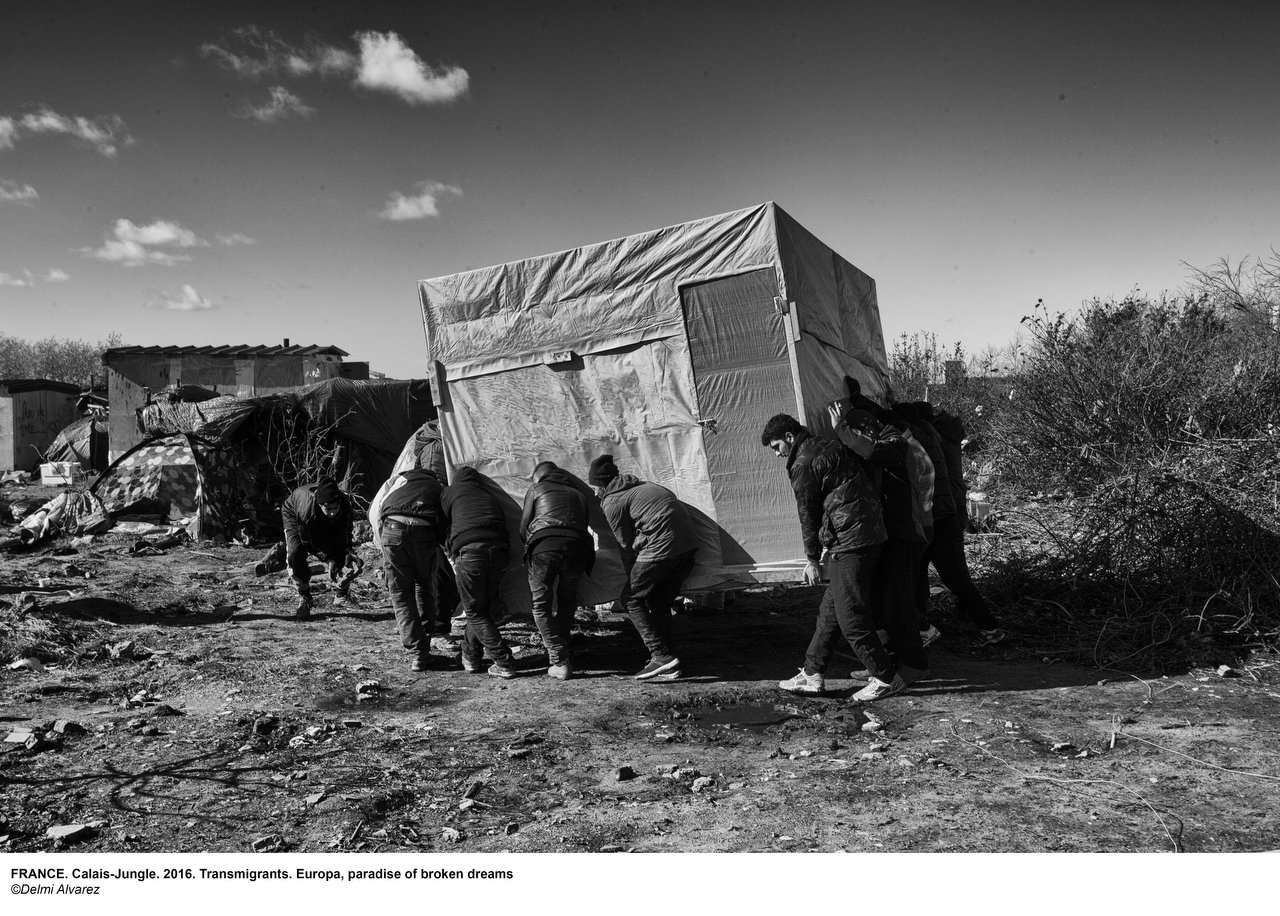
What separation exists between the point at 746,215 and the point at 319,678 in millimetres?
4090

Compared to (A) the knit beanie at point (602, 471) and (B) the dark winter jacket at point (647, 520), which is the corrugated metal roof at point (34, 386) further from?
(B) the dark winter jacket at point (647, 520)

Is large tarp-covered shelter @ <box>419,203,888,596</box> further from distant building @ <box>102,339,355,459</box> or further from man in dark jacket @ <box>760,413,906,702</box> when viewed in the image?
distant building @ <box>102,339,355,459</box>

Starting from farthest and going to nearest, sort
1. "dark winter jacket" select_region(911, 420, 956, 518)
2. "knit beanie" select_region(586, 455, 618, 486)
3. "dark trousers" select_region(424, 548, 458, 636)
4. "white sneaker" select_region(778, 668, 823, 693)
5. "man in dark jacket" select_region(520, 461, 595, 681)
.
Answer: "dark trousers" select_region(424, 548, 458, 636) → "dark winter jacket" select_region(911, 420, 956, 518) → "knit beanie" select_region(586, 455, 618, 486) → "man in dark jacket" select_region(520, 461, 595, 681) → "white sneaker" select_region(778, 668, 823, 693)

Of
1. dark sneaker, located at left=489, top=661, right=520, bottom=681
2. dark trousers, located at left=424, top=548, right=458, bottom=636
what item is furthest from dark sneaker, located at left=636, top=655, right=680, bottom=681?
dark trousers, located at left=424, top=548, right=458, bottom=636

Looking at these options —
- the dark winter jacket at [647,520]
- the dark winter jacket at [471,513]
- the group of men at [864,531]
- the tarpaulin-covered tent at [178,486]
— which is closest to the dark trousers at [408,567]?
the dark winter jacket at [471,513]

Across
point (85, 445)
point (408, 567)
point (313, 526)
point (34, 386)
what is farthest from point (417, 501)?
point (34, 386)

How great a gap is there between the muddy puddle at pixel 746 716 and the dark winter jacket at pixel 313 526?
4.22 metres

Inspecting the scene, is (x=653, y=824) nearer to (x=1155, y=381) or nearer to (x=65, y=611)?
(x=65, y=611)

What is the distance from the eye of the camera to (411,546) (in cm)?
613

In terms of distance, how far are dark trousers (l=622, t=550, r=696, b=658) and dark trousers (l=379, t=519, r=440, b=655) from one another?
149 centimetres

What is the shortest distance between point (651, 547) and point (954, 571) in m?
2.32

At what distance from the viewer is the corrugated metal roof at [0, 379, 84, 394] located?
74.2 feet
